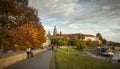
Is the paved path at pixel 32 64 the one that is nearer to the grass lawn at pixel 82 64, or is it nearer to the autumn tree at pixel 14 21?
the grass lawn at pixel 82 64

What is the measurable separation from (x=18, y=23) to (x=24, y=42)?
1833 mm

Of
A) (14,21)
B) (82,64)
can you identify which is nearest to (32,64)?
(82,64)

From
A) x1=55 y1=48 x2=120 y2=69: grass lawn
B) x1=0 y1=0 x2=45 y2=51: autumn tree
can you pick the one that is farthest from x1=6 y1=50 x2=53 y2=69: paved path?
x1=0 y1=0 x2=45 y2=51: autumn tree

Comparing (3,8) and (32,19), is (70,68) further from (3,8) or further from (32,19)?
(3,8)

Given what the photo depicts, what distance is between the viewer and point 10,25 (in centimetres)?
2036

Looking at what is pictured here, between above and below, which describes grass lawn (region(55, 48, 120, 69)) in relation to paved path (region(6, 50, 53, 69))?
→ below

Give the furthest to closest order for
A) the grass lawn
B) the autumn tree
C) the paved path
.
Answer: the grass lawn < the paved path < the autumn tree

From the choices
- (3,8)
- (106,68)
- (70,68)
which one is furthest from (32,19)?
(106,68)

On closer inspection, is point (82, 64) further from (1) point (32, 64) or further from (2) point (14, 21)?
(2) point (14, 21)

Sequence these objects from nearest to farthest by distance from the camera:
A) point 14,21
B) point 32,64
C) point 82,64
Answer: point 14,21 < point 32,64 < point 82,64

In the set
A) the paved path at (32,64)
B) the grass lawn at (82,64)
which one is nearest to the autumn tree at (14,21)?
the paved path at (32,64)

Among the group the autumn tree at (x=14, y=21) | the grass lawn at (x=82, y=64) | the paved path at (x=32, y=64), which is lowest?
the grass lawn at (x=82, y=64)

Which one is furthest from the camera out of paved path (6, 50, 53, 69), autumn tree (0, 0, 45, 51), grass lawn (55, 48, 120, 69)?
grass lawn (55, 48, 120, 69)

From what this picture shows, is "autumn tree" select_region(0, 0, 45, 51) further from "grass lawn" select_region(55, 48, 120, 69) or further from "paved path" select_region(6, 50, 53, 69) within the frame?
"grass lawn" select_region(55, 48, 120, 69)
